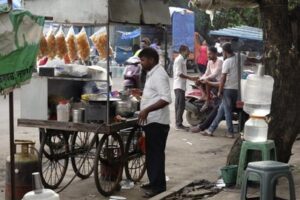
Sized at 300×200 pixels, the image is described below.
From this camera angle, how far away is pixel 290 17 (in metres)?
6.77

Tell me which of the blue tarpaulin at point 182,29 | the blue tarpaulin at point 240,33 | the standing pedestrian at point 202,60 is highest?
the blue tarpaulin at point 182,29

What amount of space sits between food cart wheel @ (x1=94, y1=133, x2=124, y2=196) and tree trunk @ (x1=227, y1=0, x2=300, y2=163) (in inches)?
74.3

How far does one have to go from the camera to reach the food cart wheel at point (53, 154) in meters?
7.09

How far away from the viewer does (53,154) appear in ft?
23.4

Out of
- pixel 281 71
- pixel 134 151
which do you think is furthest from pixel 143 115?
pixel 281 71

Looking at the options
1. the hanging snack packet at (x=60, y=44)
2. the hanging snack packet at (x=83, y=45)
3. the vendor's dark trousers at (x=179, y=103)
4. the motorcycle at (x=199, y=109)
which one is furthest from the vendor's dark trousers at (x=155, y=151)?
the vendor's dark trousers at (x=179, y=103)

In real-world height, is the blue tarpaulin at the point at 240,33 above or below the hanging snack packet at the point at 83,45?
above

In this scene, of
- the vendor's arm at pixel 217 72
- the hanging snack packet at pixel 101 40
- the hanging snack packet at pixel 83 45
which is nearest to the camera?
the hanging snack packet at pixel 101 40

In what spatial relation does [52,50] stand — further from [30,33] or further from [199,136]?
[199,136]

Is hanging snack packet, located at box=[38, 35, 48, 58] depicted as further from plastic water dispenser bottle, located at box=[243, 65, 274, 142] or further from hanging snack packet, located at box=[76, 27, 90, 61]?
plastic water dispenser bottle, located at box=[243, 65, 274, 142]

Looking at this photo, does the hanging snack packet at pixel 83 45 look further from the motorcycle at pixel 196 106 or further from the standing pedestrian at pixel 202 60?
the standing pedestrian at pixel 202 60

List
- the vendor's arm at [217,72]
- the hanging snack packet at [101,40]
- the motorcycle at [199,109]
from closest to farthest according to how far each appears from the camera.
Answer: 1. the hanging snack packet at [101,40]
2. the motorcycle at [199,109]
3. the vendor's arm at [217,72]

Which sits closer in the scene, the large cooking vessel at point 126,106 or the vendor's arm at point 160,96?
the vendor's arm at point 160,96

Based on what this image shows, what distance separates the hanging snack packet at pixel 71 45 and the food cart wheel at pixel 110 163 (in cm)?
113
